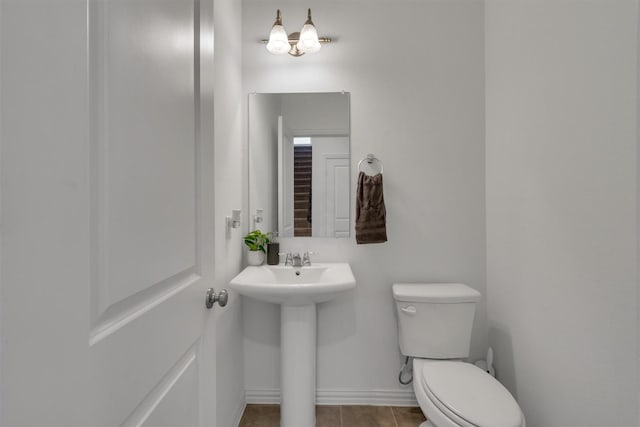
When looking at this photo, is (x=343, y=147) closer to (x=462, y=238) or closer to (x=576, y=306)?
(x=462, y=238)

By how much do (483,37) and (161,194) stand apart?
1.99 meters

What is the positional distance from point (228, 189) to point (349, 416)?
1356 millimetres

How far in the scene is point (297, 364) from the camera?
1.64m

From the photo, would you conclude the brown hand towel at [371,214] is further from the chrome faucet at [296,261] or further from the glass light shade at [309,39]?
the glass light shade at [309,39]

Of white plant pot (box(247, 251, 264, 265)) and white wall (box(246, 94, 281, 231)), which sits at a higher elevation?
white wall (box(246, 94, 281, 231))

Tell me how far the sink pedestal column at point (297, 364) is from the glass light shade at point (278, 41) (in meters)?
1.33

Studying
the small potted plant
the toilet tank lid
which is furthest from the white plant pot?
the toilet tank lid

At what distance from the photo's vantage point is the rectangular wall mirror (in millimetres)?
1956

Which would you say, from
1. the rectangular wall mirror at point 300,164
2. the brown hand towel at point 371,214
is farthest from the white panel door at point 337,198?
the brown hand towel at point 371,214

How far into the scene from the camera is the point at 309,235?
1979mm

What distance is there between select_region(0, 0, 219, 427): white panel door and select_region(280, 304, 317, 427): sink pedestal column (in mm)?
848

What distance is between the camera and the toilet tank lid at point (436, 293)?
168 centimetres

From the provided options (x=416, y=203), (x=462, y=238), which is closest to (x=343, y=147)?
(x=416, y=203)

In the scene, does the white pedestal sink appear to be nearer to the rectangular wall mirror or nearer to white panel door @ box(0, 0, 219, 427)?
the rectangular wall mirror
